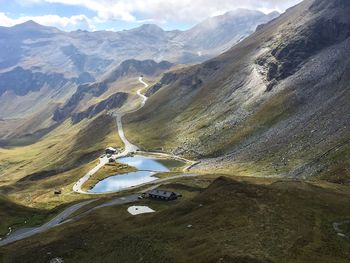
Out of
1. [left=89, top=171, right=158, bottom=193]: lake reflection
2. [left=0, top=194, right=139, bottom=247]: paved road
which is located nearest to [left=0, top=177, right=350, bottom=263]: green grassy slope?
[left=0, top=194, right=139, bottom=247]: paved road

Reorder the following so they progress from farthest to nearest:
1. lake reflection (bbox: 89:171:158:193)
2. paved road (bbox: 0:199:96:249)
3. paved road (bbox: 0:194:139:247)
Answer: lake reflection (bbox: 89:171:158:193)
paved road (bbox: 0:194:139:247)
paved road (bbox: 0:199:96:249)

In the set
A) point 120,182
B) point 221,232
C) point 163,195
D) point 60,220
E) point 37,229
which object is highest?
point 221,232

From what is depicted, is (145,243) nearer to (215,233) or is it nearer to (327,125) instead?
(215,233)

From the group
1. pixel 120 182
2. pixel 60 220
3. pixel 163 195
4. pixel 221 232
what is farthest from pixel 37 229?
pixel 120 182

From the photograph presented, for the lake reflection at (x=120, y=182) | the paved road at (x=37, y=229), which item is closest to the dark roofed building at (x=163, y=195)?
the paved road at (x=37, y=229)

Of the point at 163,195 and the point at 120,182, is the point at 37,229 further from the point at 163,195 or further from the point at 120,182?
the point at 120,182

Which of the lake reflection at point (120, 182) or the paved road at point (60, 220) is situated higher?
the paved road at point (60, 220)

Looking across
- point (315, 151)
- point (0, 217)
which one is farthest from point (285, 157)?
point (0, 217)

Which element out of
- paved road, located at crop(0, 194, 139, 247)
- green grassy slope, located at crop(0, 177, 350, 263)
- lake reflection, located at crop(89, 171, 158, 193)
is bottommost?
lake reflection, located at crop(89, 171, 158, 193)

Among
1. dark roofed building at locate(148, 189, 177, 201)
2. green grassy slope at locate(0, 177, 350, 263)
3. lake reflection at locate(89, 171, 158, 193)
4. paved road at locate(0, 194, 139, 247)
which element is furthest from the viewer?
lake reflection at locate(89, 171, 158, 193)

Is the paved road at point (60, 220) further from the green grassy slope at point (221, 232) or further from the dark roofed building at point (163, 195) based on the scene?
the green grassy slope at point (221, 232)

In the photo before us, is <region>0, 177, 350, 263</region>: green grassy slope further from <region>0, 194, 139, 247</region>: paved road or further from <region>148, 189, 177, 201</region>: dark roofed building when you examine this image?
<region>148, 189, 177, 201</region>: dark roofed building
